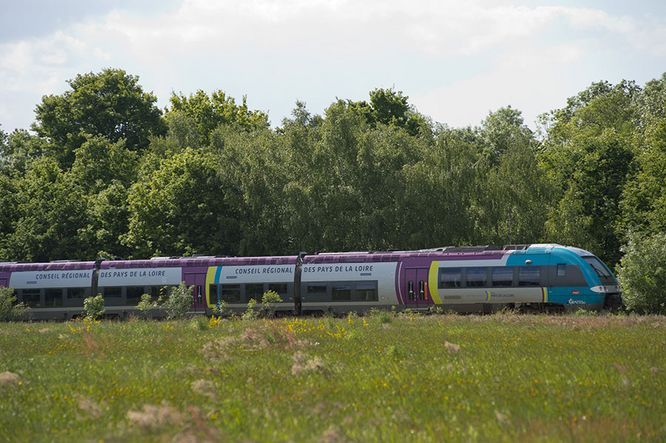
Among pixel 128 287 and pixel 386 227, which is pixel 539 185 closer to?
pixel 386 227

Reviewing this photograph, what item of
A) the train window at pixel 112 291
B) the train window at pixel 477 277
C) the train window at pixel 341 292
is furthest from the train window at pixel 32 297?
the train window at pixel 477 277

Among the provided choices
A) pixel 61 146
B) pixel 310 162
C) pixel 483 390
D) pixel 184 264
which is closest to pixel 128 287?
pixel 184 264

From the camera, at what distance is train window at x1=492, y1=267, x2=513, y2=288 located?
47.4 metres

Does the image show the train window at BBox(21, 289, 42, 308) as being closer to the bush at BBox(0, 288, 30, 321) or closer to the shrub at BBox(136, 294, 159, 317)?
the bush at BBox(0, 288, 30, 321)

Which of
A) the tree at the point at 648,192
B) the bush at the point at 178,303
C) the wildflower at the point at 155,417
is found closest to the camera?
the wildflower at the point at 155,417

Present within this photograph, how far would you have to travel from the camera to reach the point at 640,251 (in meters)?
46.9

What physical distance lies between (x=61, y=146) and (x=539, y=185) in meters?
57.9

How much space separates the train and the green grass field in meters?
10.1

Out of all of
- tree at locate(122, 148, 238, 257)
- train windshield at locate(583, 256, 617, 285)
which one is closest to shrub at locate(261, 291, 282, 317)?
train windshield at locate(583, 256, 617, 285)

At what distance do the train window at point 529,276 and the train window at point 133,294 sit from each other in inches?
837

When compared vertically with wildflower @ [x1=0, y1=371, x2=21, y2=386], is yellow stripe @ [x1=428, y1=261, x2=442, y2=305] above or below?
above

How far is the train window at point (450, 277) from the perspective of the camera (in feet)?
159

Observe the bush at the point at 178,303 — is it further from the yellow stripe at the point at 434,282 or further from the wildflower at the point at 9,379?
the wildflower at the point at 9,379

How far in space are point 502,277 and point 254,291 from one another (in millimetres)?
13585
